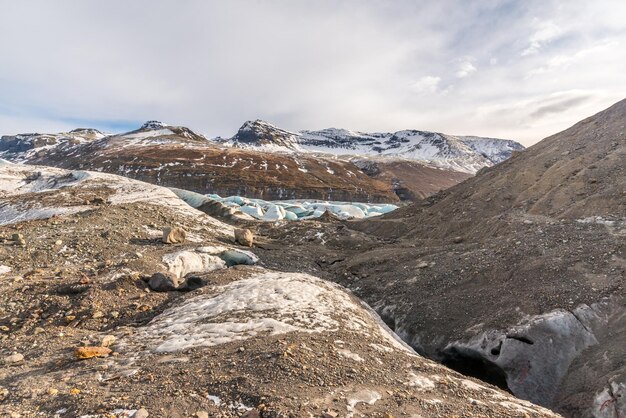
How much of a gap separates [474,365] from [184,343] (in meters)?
9.69

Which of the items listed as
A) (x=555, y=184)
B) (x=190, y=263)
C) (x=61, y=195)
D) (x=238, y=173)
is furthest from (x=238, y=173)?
(x=190, y=263)

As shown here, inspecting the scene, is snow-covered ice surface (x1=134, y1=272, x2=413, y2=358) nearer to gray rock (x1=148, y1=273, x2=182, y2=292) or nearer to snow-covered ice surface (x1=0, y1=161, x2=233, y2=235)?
gray rock (x1=148, y1=273, x2=182, y2=292)

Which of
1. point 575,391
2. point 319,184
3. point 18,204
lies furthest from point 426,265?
point 319,184

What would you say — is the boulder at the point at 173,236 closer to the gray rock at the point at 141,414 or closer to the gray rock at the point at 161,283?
the gray rock at the point at 161,283

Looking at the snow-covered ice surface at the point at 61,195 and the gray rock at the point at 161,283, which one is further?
the snow-covered ice surface at the point at 61,195

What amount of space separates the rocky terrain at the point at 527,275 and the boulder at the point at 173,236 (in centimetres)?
493

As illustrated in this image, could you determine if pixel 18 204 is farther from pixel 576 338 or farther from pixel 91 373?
pixel 576 338

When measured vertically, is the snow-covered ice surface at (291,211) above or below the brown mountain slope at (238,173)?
below

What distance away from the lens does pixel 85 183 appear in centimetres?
4194

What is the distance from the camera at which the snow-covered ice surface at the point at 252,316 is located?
10109 mm

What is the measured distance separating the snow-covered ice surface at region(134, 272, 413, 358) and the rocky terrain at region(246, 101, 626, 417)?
3509 millimetres

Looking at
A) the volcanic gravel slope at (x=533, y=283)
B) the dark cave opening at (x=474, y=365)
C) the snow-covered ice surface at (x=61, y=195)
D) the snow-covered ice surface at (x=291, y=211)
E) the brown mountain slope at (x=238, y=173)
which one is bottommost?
the dark cave opening at (x=474, y=365)

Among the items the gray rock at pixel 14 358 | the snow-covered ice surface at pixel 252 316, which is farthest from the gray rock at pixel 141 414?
the gray rock at pixel 14 358

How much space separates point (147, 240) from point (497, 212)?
77.5ft
